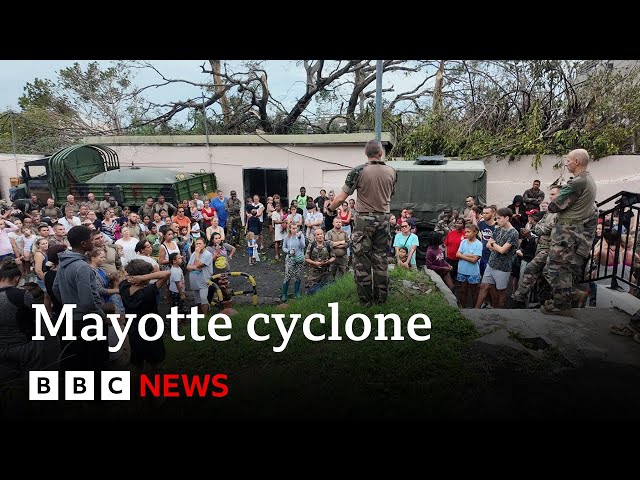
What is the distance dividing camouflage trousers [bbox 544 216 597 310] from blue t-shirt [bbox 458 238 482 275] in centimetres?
201

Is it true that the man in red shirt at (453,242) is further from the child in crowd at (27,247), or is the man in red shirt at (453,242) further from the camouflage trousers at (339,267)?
the child in crowd at (27,247)

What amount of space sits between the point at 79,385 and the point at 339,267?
4540 millimetres

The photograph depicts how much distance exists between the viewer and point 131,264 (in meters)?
4.22

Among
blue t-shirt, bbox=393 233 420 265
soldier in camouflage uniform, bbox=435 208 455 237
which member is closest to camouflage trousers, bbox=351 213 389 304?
blue t-shirt, bbox=393 233 420 265

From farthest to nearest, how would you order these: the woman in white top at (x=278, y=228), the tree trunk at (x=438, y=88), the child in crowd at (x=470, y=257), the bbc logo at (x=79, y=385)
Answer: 1. the tree trunk at (x=438, y=88)
2. the woman in white top at (x=278, y=228)
3. the child in crowd at (x=470, y=257)
4. the bbc logo at (x=79, y=385)

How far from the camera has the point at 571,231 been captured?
4.96 m

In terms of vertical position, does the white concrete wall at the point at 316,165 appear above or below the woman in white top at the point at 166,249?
above

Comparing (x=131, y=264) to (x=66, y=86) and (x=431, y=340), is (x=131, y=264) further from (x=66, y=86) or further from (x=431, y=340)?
(x=66, y=86)

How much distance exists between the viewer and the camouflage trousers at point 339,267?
791cm

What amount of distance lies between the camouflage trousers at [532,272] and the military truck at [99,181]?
965 centimetres

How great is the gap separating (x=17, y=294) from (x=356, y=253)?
335 cm

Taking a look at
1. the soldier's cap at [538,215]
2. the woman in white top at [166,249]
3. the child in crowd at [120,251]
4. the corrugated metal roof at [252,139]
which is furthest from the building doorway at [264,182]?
the soldier's cap at [538,215]
